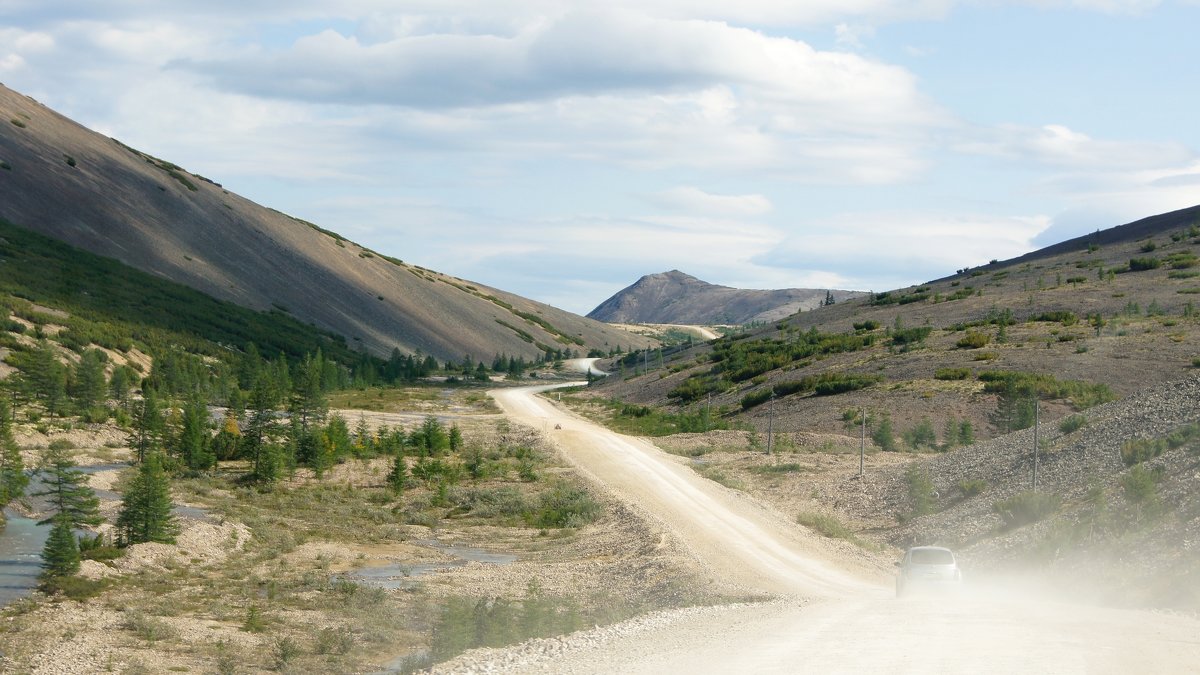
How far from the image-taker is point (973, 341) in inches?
3388

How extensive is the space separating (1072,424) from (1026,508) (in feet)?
38.6

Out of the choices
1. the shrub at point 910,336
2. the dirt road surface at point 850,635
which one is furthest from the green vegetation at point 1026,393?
the dirt road surface at point 850,635

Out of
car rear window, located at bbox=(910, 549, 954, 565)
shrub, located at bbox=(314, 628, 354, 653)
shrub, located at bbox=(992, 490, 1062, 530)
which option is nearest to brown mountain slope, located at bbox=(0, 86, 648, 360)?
shrub, located at bbox=(314, 628, 354, 653)

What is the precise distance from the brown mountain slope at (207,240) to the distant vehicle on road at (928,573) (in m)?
126

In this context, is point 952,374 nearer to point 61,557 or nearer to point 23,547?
point 23,547

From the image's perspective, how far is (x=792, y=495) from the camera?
47312 mm

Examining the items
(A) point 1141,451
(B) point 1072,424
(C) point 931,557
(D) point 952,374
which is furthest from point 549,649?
(D) point 952,374

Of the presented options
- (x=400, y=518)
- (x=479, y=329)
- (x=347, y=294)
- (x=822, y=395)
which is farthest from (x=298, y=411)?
(x=479, y=329)

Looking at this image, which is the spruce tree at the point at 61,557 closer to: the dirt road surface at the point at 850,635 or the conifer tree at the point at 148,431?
the dirt road surface at the point at 850,635

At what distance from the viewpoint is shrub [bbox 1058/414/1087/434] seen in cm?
4432

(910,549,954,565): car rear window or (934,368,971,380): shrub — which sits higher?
(934,368,971,380): shrub

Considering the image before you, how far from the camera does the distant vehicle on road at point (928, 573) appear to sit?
25844mm

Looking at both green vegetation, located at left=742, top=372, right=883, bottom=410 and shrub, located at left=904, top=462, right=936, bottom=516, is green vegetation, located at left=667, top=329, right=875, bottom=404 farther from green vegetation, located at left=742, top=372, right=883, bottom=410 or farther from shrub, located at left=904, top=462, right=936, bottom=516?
shrub, located at left=904, top=462, right=936, bottom=516

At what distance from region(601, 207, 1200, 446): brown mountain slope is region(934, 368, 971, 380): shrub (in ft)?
0.34
